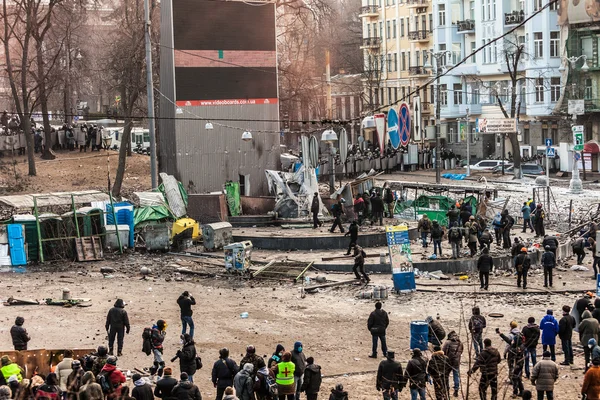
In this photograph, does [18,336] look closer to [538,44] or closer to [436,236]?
[436,236]

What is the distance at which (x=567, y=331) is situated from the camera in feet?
66.1

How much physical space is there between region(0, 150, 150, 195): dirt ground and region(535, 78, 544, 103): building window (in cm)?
2633

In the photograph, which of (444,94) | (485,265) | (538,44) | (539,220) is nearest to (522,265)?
(485,265)

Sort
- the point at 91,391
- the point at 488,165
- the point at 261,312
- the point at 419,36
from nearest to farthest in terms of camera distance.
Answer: the point at 91,391 → the point at 261,312 → the point at 488,165 → the point at 419,36

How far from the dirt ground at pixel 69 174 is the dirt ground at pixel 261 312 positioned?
1530 cm

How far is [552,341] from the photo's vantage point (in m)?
20.1

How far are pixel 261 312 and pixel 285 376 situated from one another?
8609 mm

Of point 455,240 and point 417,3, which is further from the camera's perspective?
point 417,3

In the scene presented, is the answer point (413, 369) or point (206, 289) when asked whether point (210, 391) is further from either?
point (206, 289)

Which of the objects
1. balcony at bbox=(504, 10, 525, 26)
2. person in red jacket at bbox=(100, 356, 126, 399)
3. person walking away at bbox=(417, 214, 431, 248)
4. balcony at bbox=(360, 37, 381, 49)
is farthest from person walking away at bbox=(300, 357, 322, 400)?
balcony at bbox=(360, 37, 381, 49)

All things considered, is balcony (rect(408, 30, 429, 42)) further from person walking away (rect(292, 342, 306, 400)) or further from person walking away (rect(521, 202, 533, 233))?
person walking away (rect(292, 342, 306, 400))

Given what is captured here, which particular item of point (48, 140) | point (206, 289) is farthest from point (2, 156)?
point (206, 289)

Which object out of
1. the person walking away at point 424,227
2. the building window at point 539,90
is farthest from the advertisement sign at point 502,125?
the person walking away at point 424,227

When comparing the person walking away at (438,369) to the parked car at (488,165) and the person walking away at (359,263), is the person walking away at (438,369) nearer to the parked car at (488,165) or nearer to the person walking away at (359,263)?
the person walking away at (359,263)
